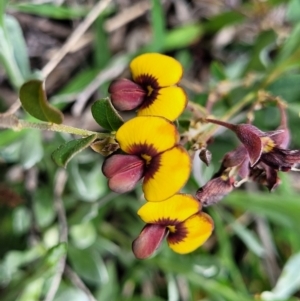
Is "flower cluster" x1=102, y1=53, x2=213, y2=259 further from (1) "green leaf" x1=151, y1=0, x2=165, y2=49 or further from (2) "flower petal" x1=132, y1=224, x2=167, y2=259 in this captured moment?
(1) "green leaf" x1=151, y1=0, x2=165, y2=49

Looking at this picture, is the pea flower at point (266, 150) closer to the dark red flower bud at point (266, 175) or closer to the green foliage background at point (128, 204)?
the dark red flower bud at point (266, 175)

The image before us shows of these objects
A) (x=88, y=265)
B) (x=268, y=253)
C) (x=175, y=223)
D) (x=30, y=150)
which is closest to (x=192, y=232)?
(x=175, y=223)

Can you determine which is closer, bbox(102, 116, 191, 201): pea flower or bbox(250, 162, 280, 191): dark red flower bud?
bbox(102, 116, 191, 201): pea flower

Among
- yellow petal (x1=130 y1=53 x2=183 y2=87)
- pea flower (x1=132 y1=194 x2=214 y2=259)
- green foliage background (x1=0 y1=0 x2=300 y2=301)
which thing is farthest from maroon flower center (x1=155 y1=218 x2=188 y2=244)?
green foliage background (x1=0 y1=0 x2=300 y2=301)

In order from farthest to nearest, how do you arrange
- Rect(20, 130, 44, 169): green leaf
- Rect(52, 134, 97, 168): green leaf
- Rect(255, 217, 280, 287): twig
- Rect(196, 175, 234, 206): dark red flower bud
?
Rect(255, 217, 280, 287): twig, Rect(20, 130, 44, 169): green leaf, Rect(196, 175, 234, 206): dark red flower bud, Rect(52, 134, 97, 168): green leaf

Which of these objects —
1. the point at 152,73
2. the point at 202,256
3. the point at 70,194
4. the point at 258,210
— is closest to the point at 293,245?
the point at 258,210

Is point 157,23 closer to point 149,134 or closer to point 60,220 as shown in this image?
point 60,220

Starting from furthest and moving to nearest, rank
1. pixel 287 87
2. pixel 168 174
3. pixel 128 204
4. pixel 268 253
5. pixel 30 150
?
1. pixel 268 253
2. pixel 128 204
3. pixel 287 87
4. pixel 30 150
5. pixel 168 174
